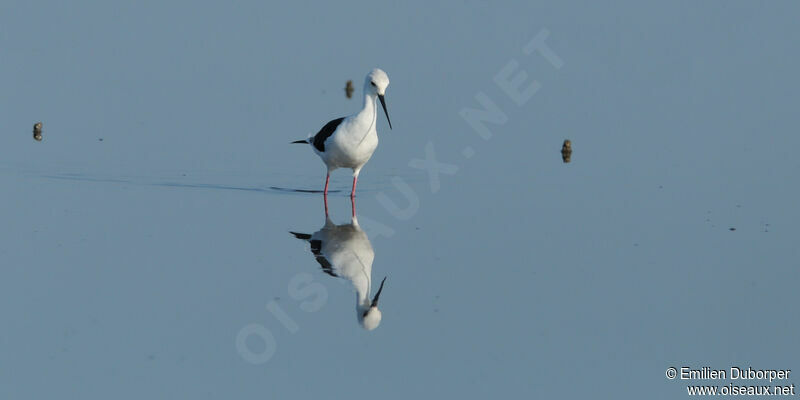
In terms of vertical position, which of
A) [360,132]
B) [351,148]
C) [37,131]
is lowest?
[351,148]

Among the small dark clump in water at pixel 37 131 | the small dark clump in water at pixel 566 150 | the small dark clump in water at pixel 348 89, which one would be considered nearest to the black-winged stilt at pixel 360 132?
the small dark clump in water at pixel 566 150

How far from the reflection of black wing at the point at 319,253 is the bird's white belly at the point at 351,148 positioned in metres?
2.10

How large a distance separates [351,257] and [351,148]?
9.52 ft

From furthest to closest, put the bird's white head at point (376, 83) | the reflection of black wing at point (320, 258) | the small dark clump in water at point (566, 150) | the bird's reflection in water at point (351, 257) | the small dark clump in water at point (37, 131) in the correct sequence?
the small dark clump in water at point (37, 131) → the small dark clump in water at point (566, 150) → the bird's white head at point (376, 83) → the reflection of black wing at point (320, 258) → the bird's reflection in water at point (351, 257)

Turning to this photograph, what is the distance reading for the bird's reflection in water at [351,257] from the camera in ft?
32.7

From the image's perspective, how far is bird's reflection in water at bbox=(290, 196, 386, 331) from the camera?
9.96 metres

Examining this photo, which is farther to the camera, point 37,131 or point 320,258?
point 37,131

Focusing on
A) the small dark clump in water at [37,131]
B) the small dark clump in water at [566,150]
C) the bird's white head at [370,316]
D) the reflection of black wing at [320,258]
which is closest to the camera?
the bird's white head at [370,316]

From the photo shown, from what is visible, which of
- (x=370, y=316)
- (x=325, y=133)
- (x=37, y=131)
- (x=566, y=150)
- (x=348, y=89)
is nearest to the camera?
(x=370, y=316)

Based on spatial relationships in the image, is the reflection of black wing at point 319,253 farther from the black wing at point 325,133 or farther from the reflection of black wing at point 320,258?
the black wing at point 325,133

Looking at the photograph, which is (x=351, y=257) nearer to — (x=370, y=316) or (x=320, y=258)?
(x=320, y=258)

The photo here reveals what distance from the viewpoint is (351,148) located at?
1422 cm

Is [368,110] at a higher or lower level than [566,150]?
higher

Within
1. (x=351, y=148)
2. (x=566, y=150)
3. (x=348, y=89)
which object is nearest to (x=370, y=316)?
(x=351, y=148)
